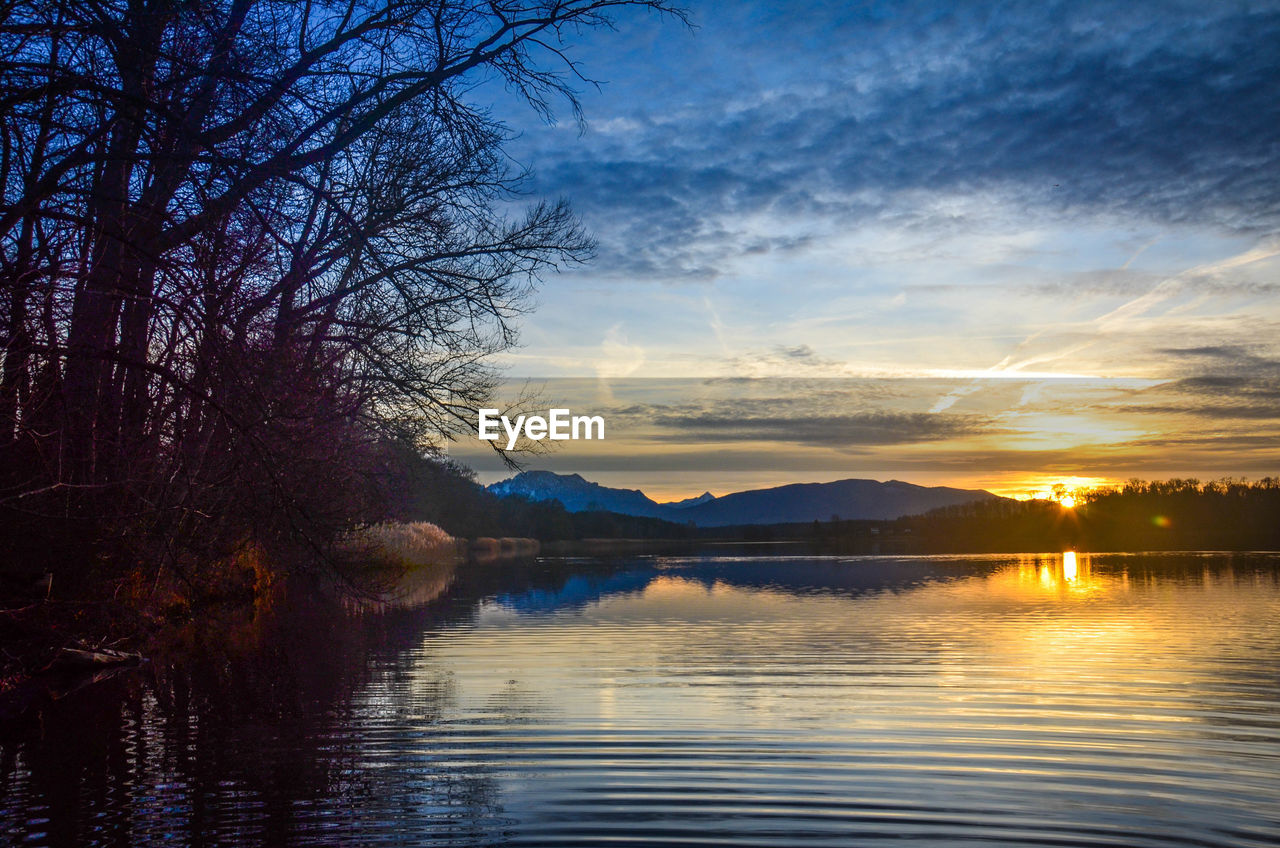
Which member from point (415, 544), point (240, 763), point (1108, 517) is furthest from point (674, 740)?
point (1108, 517)

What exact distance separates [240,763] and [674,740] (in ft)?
11.4

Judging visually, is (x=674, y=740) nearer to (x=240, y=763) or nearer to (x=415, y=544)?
(x=240, y=763)

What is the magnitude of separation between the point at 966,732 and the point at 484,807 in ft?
14.6

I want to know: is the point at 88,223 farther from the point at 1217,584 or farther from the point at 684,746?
the point at 1217,584

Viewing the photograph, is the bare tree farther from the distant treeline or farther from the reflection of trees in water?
the distant treeline

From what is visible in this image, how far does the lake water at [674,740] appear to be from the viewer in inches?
241

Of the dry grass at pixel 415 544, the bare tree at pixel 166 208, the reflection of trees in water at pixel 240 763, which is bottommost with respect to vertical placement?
the reflection of trees in water at pixel 240 763

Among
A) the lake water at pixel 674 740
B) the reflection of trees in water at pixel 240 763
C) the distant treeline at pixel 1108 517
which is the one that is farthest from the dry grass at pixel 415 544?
the distant treeline at pixel 1108 517

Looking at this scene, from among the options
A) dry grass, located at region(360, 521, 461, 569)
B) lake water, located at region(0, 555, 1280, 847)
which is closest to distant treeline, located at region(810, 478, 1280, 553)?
dry grass, located at region(360, 521, 461, 569)

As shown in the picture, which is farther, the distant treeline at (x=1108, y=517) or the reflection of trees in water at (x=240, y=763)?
the distant treeline at (x=1108, y=517)

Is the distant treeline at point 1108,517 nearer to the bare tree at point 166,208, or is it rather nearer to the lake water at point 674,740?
the lake water at point 674,740

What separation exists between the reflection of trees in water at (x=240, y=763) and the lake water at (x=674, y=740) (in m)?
0.04

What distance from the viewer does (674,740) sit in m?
8.45

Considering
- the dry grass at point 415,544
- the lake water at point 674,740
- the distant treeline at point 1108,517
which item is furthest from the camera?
the distant treeline at point 1108,517
